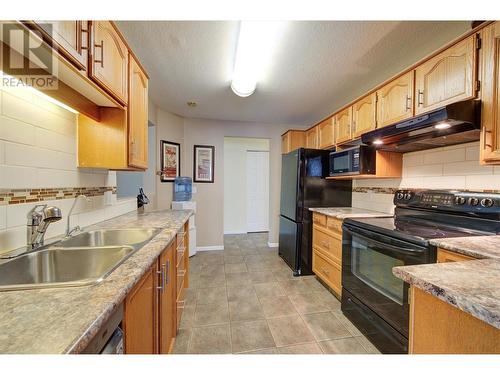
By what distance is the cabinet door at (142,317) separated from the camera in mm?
709

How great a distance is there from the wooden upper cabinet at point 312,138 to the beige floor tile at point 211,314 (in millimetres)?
2384

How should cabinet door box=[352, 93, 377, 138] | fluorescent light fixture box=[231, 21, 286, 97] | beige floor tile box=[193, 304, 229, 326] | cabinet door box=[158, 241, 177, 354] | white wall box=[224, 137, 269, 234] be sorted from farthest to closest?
white wall box=[224, 137, 269, 234]
cabinet door box=[352, 93, 377, 138]
beige floor tile box=[193, 304, 229, 326]
fluorescent light fixture box=[231, 21, 286, 97]
cabinet door box=[158, 241, 177, 354]

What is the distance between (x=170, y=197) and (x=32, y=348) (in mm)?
3047

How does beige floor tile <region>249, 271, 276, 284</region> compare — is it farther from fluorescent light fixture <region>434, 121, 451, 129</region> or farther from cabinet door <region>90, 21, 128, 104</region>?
cabinet door <region>90, 21, 128, 104</region>

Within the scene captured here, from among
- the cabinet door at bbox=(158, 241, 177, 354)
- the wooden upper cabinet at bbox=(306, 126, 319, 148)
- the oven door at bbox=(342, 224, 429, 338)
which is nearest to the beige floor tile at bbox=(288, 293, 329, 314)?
the oven door at bbox=(342, 224, 429, 338)

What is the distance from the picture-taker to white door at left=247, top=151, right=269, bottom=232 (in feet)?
16.0

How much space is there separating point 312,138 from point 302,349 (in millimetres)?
2588

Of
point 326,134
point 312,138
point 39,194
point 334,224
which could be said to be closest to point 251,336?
point 334,224

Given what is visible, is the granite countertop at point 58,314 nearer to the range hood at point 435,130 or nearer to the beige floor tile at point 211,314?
the beige floor tile at point 211,314

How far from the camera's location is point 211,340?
4.93ft

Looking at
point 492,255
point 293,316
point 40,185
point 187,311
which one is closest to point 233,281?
point 187,311

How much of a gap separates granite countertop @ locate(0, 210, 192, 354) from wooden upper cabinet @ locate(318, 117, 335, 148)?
2540mm

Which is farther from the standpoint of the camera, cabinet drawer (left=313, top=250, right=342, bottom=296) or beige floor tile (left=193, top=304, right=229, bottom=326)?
cabinet drawer (left=313, top=250, right=342, bottom=296)
